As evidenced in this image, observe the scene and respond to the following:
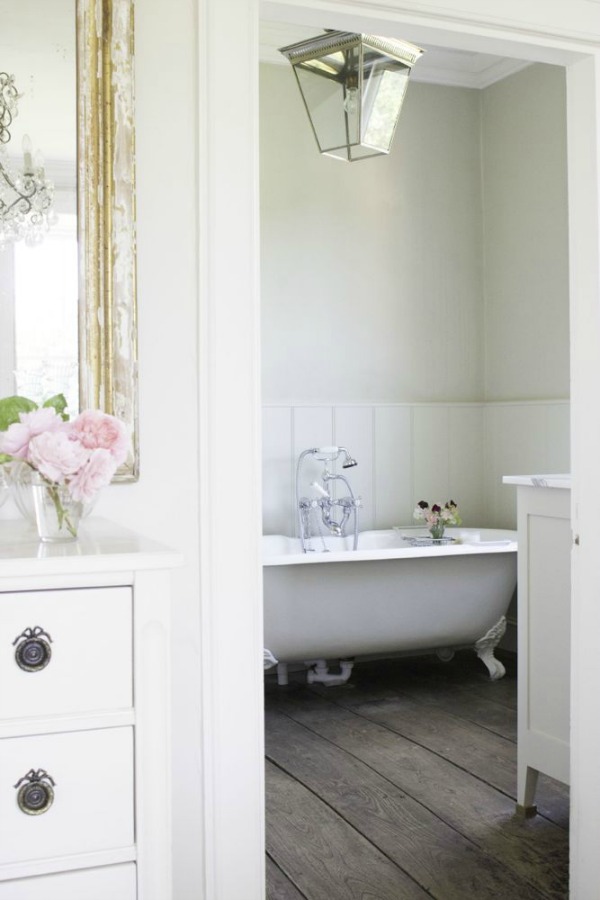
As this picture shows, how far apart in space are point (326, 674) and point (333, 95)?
2.62 metres

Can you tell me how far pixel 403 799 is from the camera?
310 cm

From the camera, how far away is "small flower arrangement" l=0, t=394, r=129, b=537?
1.42m

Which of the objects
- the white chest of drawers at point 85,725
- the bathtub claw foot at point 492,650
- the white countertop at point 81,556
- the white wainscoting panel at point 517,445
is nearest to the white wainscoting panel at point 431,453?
the white wainscoting panel at point 517,445

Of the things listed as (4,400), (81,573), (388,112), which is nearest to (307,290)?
(388,112)

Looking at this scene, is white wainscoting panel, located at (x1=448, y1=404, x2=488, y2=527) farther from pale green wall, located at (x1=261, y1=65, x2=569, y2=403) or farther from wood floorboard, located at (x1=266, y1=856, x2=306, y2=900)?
wood floorboard, located at (x1=266, y1=856, x2=306, y2=900)

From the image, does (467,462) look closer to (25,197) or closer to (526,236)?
(526,236)

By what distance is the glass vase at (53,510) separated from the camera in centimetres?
146

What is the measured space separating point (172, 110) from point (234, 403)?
0.58m

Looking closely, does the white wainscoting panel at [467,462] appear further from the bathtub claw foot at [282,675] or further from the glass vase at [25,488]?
the glass vase at [25,488]

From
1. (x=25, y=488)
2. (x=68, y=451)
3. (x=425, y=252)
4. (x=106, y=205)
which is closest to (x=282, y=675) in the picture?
(x=425, y=252)

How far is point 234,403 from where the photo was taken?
195 cm

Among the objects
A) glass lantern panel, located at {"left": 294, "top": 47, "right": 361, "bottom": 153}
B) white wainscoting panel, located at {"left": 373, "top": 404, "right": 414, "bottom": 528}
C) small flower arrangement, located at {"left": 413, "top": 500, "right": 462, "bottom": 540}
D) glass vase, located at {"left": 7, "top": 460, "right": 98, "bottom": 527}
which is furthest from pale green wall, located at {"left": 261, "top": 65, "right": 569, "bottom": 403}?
glass vase, located at {"left": 7, "top": 460, "right": 98, "bottom": 527}

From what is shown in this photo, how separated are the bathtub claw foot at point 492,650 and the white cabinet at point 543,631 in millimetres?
1502

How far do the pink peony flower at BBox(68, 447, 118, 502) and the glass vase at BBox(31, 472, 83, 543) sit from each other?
0.03 m
